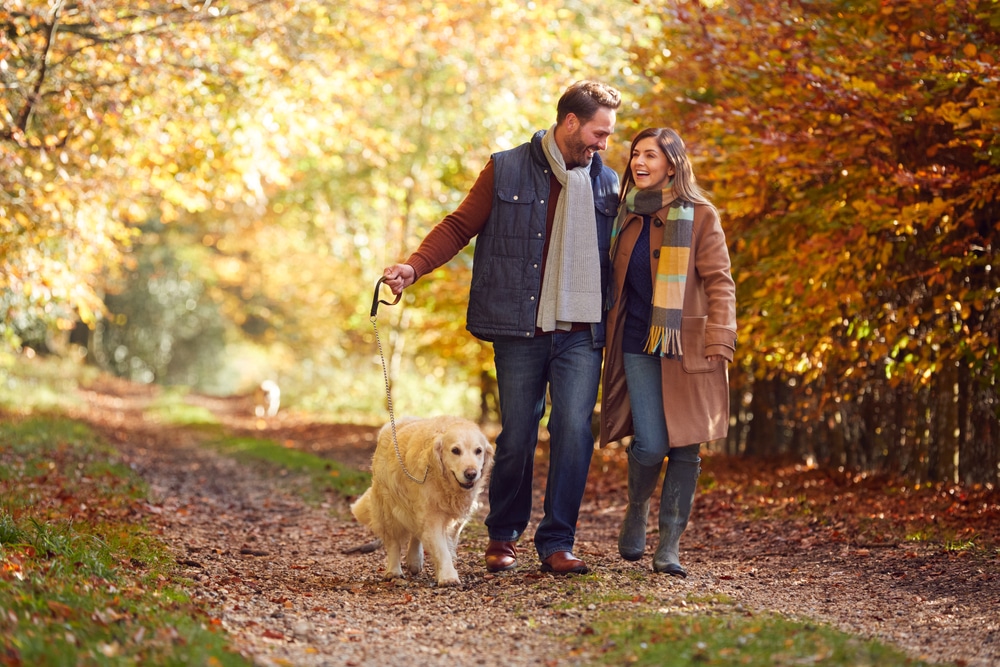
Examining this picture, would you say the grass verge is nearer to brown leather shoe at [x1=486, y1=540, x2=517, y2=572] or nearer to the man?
brown leather shoe at [x1=486, y1=540, x2=517, y2=572]

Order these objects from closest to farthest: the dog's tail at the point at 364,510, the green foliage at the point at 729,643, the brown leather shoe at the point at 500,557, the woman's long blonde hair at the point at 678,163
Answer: the green foliage at the point at 729,643 → the woman's long blonde hair at the point at 678,163 → the brown leather shoe at the point at 500,557 → the dog's tail at the point at 364,510

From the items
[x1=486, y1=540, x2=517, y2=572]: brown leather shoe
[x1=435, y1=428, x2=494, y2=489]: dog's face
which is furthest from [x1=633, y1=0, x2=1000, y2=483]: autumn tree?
[x1=486, y1=540, x2=517, y2=572]: brown leather shoe

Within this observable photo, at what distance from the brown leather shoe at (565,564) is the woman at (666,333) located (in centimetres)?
25

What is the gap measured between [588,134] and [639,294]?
805mm

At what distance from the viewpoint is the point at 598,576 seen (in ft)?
15.8

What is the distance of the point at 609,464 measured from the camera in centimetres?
1062

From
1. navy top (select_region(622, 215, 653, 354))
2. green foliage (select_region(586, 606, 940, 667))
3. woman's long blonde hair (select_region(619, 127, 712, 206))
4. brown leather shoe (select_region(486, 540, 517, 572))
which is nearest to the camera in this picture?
green foliage (select_region(586, 606, 940, 667))

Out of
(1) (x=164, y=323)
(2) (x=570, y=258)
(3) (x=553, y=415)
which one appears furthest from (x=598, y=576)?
(1) (x=164, y=323)

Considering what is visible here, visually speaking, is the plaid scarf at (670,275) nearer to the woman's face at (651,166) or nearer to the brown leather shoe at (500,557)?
the woman's face at (651,166)

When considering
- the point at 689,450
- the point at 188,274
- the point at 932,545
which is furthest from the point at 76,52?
the point at 188,274

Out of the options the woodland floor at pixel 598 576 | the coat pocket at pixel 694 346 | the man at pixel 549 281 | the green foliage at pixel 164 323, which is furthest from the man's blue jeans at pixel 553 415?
the green foliage at pixel 164 323

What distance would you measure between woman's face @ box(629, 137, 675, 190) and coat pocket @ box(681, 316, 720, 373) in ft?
2.19

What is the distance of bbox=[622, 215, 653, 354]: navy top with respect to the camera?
16.1 ft

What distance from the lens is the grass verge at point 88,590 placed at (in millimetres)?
3047
